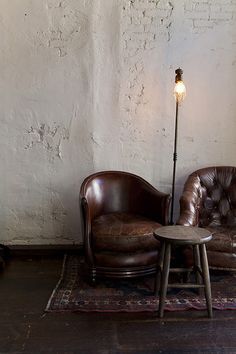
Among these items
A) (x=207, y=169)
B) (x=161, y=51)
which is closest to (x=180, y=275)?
(x=207, y=169)

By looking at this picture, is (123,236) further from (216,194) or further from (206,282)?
(216,194)

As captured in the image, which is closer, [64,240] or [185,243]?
[185,243]

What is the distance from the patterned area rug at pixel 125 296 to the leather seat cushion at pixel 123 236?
313 millimetres

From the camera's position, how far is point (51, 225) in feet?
12.0

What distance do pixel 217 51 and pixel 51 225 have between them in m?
2.40

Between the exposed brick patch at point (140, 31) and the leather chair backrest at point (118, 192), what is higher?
the exposed brick patch at point (140, 31)

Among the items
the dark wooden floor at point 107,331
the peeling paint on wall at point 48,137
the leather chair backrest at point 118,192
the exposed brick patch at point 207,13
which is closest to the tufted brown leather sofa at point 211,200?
the leather chair backrest at point 118,192

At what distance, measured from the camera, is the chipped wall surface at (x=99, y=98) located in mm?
3424

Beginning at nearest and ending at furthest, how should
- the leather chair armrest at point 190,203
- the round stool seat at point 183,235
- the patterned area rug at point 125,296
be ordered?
the round stool seat at point 183,235
the patterned area rug at point 125,296
the leather chair armrest at point 190,203

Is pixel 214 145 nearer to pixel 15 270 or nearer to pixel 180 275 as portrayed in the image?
pixel 180 275

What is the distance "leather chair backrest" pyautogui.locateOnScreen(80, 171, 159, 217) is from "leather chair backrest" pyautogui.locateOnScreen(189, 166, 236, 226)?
49 centimetres

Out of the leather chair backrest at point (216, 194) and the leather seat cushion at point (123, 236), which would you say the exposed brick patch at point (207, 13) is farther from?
the leather seat cushion at point (123, 236)

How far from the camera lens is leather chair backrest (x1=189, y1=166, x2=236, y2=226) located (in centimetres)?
326

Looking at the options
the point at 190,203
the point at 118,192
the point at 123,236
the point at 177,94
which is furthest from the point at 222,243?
the point at 177,94
